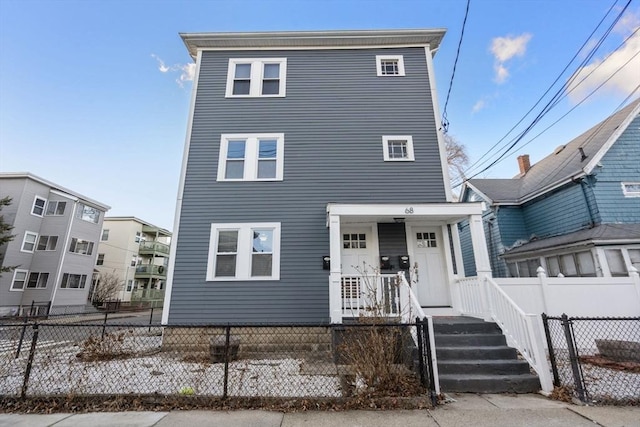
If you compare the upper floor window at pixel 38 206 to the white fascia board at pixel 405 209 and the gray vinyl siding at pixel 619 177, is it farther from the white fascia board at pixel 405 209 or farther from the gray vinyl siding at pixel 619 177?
the gray vinyl siding at pixel 619 177

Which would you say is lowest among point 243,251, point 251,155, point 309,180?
point 243,251

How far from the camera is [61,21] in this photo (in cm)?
1044

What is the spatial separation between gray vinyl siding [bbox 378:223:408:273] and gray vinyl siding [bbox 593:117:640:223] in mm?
7491

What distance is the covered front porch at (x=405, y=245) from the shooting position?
6875 mm

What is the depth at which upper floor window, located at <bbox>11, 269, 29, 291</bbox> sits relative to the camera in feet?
59.6

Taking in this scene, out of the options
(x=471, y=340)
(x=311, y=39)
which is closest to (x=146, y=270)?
(x=311, y=39)

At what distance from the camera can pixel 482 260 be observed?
20.8ft

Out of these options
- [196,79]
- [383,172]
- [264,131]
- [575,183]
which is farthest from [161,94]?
[575,183]

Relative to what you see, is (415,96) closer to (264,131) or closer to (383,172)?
(383,172)

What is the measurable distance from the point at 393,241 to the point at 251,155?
197 inches

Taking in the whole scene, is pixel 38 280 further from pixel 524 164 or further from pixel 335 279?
pixel 524 164

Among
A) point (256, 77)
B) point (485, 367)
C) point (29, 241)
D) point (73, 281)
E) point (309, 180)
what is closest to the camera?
point (485, 367)

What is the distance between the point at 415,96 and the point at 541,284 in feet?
21.4

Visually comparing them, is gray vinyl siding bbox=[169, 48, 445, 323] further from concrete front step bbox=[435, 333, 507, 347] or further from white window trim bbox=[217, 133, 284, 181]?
concrete front step bbox=[435, 333, 507, 347]
